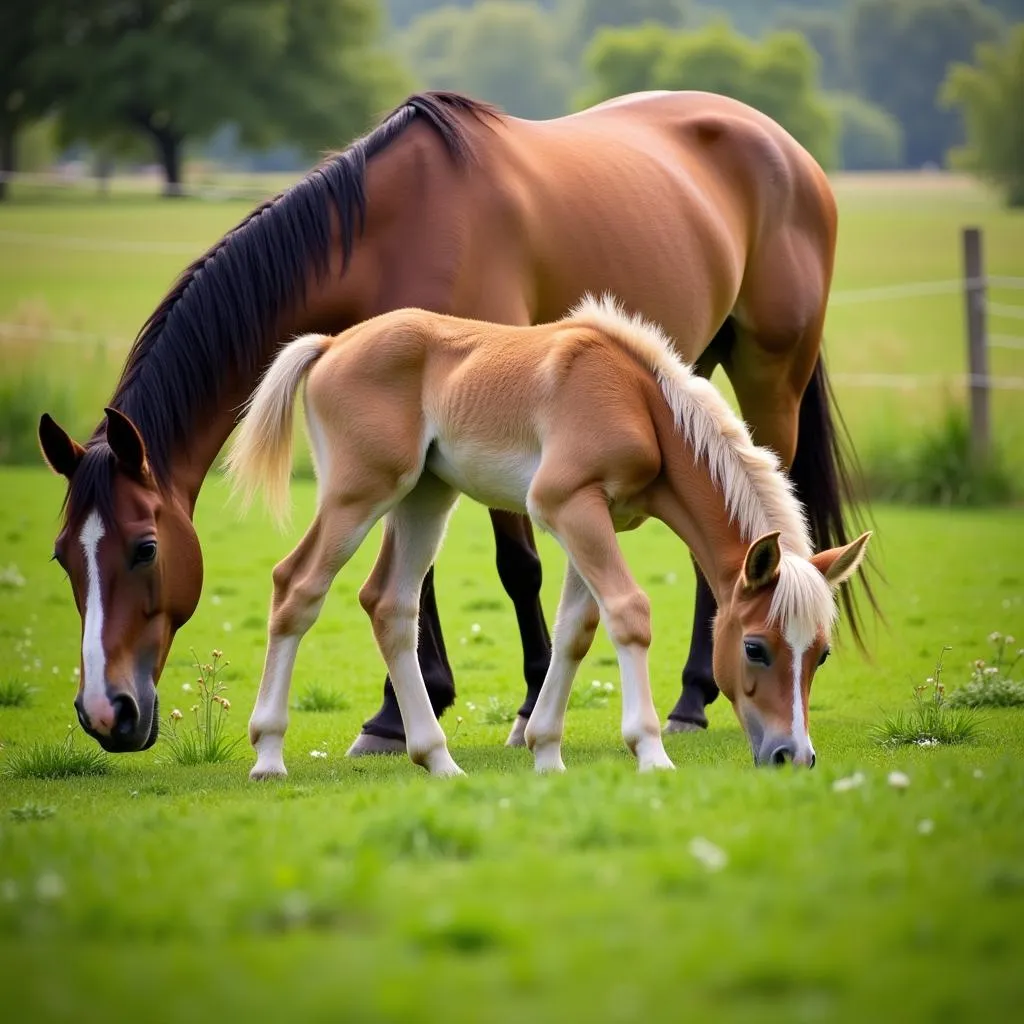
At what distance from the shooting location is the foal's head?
5504 mm

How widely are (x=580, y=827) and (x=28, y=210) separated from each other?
45254mm

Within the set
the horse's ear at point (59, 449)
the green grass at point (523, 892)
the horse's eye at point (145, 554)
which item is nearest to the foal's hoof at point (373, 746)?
the green grass at point (523, 892)

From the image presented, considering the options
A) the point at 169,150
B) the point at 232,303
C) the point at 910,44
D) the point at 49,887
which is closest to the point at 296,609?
the point at 232,303

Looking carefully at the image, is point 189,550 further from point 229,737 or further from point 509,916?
point 509,916

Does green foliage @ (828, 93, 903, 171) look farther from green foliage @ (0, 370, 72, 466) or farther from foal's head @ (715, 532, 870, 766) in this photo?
foal's head @ (715, 532, 870, 766)

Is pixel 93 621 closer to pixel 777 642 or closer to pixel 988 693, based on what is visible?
pixel 777 642

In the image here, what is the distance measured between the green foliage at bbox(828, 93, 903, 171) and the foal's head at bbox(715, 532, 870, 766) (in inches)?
4130

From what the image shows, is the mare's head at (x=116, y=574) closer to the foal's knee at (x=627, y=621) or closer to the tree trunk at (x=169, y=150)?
the foal's knee at (x=627, y=621)

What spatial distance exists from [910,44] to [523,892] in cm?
13975

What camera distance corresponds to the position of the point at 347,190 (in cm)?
710

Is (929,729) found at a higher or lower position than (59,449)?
lower

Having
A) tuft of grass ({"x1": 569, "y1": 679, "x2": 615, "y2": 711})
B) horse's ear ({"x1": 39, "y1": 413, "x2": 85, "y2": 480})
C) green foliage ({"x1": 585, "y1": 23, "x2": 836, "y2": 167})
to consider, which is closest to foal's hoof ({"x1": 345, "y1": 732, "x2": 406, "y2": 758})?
tuft of grass ({"x1": 569, "y1": 679, "x2": 615, "y2": 711})

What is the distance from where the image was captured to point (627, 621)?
18.3ft

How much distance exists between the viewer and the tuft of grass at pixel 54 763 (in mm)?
6523
